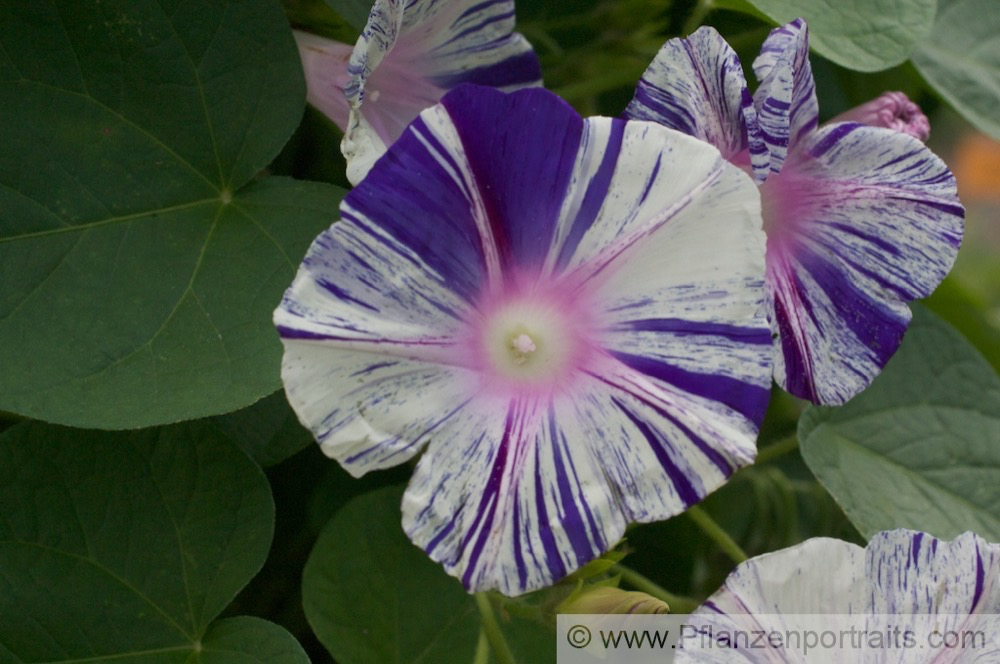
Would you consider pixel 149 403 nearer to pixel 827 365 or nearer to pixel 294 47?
pixel 294 47

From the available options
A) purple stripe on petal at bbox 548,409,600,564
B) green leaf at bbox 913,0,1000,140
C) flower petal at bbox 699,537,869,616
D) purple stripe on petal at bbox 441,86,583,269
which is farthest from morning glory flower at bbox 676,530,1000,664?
green leaf at bbox 913,0,1000,140

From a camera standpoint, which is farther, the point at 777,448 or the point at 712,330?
the point at 777,448

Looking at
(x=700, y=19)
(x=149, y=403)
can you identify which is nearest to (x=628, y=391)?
(x=149, y=403)

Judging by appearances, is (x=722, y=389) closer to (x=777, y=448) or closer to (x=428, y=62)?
(x=428, y=62)

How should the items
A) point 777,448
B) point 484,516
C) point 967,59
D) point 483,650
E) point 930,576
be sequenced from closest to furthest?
point 484,516 → point 930,576 → point 483,650 → point 777,448 → point 967,59

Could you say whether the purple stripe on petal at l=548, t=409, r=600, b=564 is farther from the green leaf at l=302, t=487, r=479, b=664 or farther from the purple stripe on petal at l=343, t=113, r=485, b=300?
the green leaf at l=302, t=487, r=479, b=664

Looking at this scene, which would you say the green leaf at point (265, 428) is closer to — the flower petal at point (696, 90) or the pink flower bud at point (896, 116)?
the flower petal at point (696, 90)

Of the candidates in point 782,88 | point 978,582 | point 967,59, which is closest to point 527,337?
point 782,88
